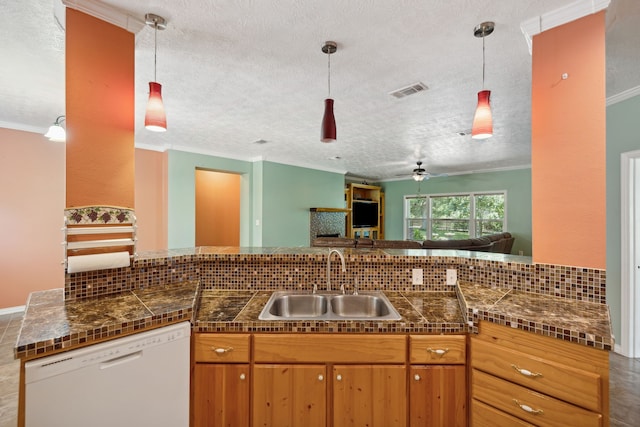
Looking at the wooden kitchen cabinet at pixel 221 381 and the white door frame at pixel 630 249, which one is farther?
the white door frame at pixel 630 249

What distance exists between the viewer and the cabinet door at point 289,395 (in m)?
1.45

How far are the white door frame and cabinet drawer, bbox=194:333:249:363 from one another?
3.36m

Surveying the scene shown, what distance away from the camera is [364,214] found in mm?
8234

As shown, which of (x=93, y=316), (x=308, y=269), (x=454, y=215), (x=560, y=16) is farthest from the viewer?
(x=454, y=215)

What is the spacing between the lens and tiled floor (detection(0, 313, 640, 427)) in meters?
1.89

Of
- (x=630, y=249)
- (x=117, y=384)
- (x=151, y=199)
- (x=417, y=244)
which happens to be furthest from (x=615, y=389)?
(x=151, y=199)

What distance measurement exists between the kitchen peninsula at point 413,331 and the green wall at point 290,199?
3.64m

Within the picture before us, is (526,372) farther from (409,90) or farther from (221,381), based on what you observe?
(409,90)

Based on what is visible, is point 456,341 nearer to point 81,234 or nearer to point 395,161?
point 81,234

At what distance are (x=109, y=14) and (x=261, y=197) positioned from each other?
3.87m

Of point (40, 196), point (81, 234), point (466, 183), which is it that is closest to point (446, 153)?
point (466, 183)

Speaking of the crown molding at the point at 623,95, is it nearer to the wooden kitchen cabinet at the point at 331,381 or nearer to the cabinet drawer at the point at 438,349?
the cabinet drawer at the point at 438,349

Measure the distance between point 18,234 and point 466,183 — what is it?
851 cm

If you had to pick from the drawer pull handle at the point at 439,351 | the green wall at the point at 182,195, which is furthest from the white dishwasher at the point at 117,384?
the green wall at the point at 182,195
